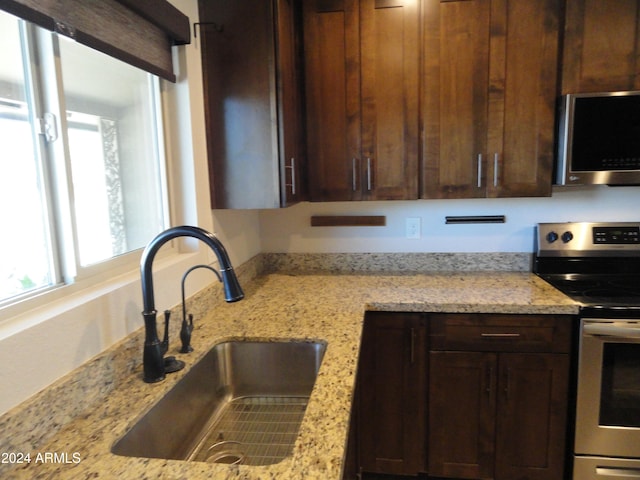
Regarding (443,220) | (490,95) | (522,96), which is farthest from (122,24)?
(443,220)

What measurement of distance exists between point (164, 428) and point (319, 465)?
1.71 feet

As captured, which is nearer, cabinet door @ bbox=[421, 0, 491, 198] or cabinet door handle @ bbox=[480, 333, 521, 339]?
cabinet door handle @ bbox=[480, 333, 521, 339]

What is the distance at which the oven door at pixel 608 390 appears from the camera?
1.71 metres

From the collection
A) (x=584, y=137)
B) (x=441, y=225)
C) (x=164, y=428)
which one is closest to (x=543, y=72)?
(x=584, y=137)

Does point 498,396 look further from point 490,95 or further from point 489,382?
point 490,95

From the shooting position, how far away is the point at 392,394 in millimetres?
1927

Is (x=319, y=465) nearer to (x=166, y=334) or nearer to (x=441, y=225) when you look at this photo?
(x=166, y=334)

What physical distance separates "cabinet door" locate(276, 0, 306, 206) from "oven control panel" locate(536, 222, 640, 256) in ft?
4.46

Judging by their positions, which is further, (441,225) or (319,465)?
(441,225)

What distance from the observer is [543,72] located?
195 cm

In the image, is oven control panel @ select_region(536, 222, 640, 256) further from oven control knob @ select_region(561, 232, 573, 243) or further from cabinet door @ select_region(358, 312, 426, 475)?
cabinet door @ select_region(358, 312, 426, 475)

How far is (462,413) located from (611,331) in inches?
27.3

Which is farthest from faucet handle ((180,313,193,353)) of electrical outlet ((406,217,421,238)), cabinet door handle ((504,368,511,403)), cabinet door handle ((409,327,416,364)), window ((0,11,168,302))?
electrical outlet ((406,217,421,238))

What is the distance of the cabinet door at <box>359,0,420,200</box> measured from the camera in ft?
6.57
